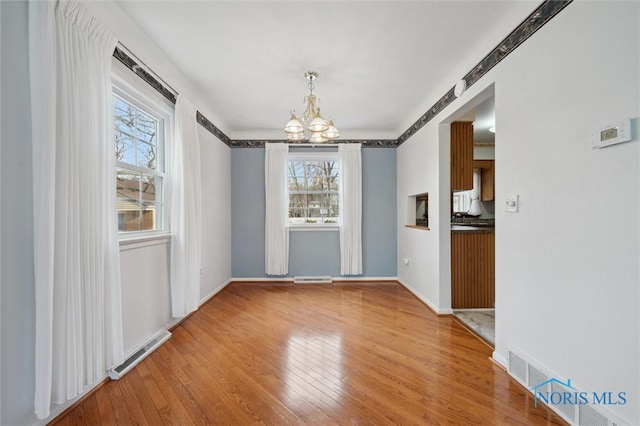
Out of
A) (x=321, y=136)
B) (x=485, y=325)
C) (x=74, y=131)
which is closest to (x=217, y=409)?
(x=74, y=131)

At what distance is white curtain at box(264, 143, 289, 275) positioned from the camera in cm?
454

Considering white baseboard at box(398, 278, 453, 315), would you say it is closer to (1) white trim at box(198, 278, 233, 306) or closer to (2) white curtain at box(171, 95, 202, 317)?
(2) white curtain at box(171, 95, 202, 317)

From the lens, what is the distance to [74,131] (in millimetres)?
1538

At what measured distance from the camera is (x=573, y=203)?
145cm

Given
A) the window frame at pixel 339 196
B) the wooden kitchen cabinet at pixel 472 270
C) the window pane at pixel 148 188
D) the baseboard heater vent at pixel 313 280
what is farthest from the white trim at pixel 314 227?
the window pane at pixel 148 188

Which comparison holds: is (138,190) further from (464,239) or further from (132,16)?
(464,239)

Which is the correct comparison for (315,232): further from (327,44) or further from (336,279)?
(327,44)

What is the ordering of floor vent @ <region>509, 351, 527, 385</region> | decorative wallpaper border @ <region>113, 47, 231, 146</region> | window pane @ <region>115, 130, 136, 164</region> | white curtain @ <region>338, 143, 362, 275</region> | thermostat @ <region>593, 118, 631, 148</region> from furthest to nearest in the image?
white curtain @ <region>338, 143, 362, 275</region>, window pane @ <region>115, 130, 136, 164</region>, decorative wallpaper border @ <region>113, 47, 231, 146</region>, floor vent @ <region>509, 351, 527, 385</region>, thermostat @ <region>593, 118, 631, 148</region>

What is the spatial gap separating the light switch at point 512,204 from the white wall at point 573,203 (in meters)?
0.05

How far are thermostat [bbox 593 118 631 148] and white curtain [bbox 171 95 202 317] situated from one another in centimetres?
323

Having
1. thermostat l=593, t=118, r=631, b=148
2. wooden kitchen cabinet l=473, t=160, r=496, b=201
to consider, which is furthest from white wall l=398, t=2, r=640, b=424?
wooden kitchen cabinet l=473, t=160, r=496, b=201

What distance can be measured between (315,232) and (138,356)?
307cm

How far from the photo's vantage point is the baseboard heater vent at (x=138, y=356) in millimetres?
1887

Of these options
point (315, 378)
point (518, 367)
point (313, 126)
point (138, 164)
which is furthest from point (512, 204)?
point (138, 164)
